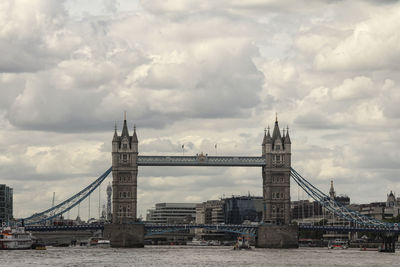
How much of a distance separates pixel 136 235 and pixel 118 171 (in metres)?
11.8

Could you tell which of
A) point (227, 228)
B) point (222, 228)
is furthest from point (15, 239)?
point (227, 228)

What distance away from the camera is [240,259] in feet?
449

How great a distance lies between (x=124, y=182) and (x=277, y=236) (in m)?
28.1

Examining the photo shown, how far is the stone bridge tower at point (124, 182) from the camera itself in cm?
18875

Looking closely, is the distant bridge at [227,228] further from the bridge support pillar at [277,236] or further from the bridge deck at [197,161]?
the bridge deck at [197,161]

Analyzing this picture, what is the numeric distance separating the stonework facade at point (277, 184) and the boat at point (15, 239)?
4272cm

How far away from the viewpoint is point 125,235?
184m

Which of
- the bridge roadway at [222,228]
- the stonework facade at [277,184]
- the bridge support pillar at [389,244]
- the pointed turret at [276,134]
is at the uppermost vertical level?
the pointed turret at [276,134]

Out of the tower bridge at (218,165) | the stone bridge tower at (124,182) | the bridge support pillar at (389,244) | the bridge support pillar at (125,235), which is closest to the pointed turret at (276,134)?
the tower bridge at (218,165)

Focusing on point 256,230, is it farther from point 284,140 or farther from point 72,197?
point 72,197

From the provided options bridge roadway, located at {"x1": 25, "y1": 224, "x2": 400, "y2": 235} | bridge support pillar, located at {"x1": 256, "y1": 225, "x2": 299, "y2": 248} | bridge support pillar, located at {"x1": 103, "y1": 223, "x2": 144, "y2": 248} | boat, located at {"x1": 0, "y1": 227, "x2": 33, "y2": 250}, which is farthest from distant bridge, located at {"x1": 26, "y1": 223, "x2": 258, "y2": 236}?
boat, located at {"x1": 0, "y1": 227, "x2": 33, "y2": 250}

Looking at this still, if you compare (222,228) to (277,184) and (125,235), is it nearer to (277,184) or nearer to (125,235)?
(277,184)

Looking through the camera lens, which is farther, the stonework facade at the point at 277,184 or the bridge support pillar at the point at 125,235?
the stonework facade at the point at 277,184

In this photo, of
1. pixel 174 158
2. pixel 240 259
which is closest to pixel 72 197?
pixel 174 158
